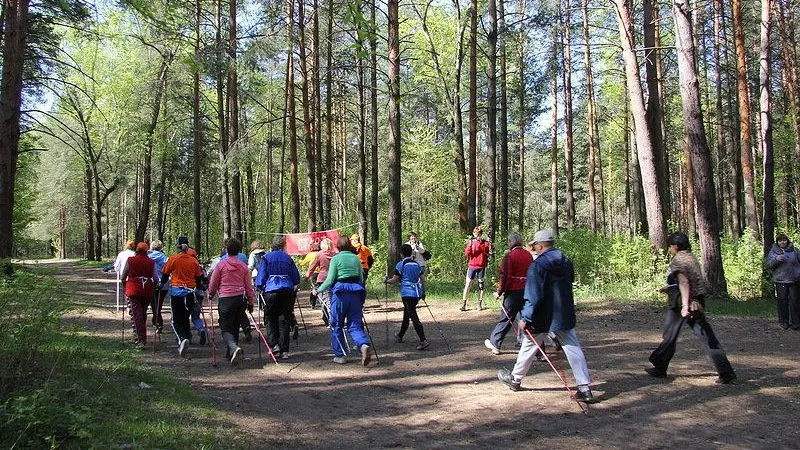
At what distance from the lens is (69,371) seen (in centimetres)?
634

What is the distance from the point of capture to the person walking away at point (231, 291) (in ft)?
30.0

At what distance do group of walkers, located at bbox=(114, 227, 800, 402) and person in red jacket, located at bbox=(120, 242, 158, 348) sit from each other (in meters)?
0.02

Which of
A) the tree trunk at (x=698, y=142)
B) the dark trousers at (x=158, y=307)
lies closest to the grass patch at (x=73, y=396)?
the dark trousers at (x=158, y=307)

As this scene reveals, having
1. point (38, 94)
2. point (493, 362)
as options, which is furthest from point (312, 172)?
point (493, 362)

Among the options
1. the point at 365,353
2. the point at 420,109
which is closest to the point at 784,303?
the point at 365,353

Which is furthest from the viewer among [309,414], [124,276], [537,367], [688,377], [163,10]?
[124,276]

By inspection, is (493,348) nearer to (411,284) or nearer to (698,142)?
(411,284)

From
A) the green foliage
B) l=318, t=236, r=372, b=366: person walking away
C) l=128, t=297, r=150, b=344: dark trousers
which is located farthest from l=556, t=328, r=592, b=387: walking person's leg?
the green foliage

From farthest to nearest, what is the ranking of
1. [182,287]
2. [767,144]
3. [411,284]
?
[767,144] < [411,284] < [182,287]

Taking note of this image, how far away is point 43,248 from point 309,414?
72631mm

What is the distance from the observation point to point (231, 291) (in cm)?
917

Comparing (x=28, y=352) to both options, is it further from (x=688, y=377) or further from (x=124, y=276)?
(x=688, y=377)

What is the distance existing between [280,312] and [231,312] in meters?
0.85

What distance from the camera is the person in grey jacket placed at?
1128 centimetres
